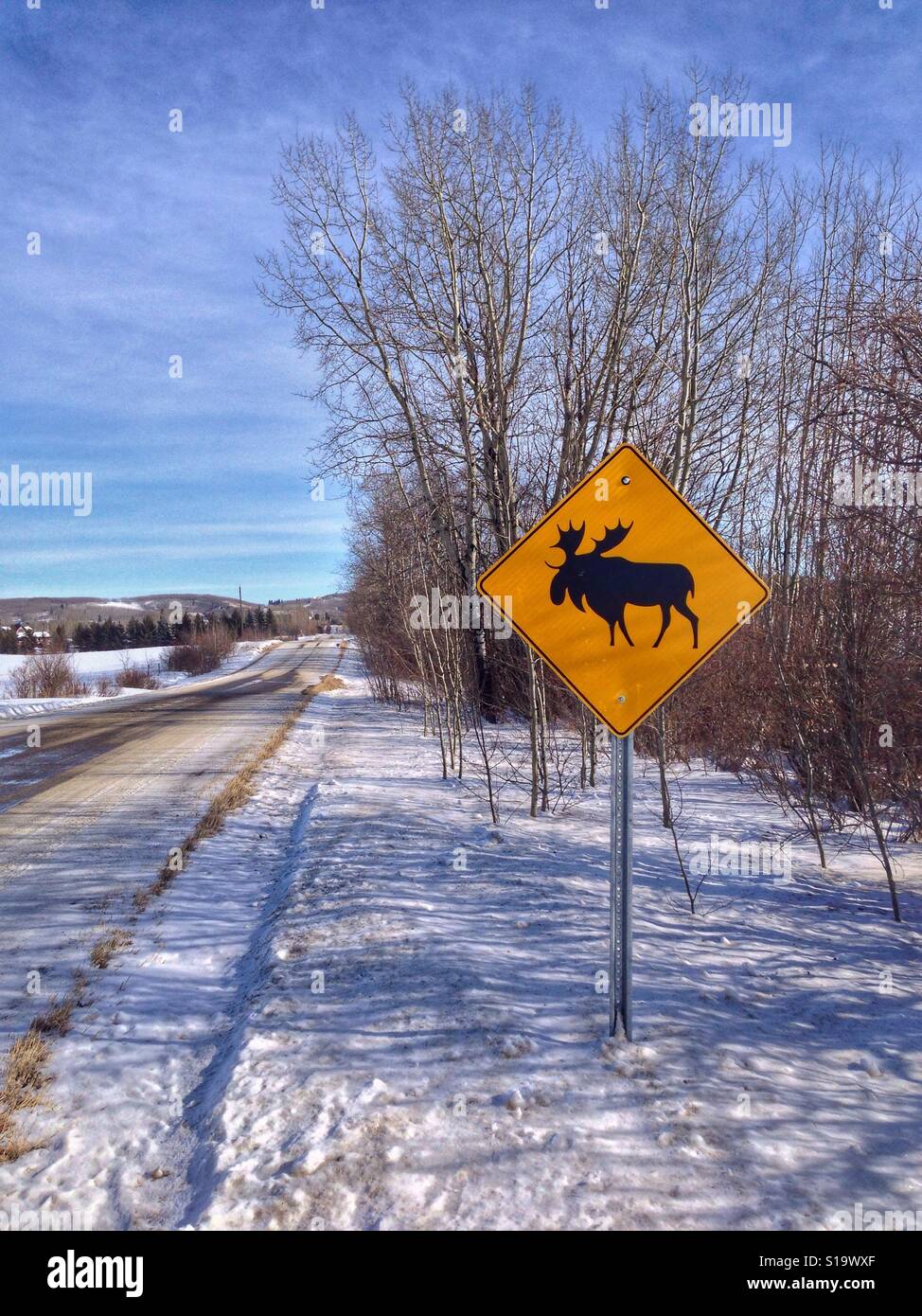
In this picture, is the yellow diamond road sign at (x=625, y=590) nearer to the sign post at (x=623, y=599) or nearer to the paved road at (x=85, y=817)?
the sign post at (x=623, y=599)

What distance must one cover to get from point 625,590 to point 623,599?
0.04 meters

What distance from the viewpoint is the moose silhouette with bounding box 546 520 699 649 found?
3352mm

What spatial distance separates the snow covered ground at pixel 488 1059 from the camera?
2.55m

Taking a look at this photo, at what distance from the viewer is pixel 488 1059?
3328 millimetres

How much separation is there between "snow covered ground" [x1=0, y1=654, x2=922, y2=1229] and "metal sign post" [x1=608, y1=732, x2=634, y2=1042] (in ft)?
0.56

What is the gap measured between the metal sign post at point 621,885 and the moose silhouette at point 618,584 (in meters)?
0.54

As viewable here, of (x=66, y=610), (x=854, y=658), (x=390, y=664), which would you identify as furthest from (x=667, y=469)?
(x=66, y=610)

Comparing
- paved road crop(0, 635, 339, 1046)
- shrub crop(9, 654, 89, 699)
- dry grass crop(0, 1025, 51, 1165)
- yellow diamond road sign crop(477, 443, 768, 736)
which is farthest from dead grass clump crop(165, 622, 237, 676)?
yellow diamond road sign crop(477, 443, 768, 736)

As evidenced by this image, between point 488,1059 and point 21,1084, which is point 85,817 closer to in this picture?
point 21,1084

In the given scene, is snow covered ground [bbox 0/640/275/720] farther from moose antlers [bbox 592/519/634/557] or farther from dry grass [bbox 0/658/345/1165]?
moose antlers [bbox 592/519/634/557]

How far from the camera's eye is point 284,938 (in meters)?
4.81

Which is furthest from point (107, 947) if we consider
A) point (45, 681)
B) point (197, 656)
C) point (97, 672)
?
point (197, 656)

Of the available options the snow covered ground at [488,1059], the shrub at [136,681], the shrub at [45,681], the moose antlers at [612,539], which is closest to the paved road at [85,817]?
the snow covered ground at [488,1059]

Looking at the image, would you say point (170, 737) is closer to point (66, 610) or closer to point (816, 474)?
point (816, 474)
